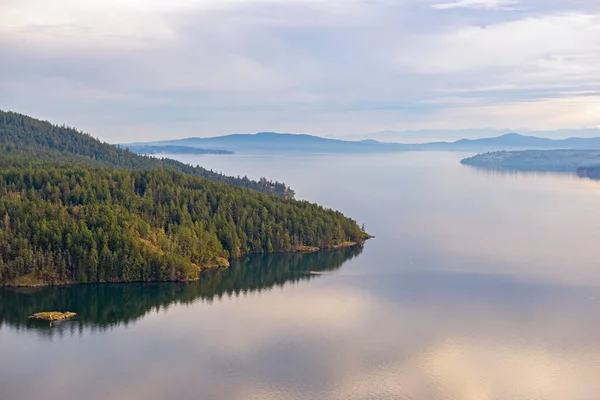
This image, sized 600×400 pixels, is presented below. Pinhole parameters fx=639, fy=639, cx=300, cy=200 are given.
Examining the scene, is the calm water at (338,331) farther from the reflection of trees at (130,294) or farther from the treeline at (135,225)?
the treeline at (135,225)

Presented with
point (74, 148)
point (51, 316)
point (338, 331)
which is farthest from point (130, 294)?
point (74, 148)

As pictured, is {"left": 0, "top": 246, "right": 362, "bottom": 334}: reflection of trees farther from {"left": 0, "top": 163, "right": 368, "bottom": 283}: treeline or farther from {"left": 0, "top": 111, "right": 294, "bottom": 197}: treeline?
{"left": 0, "top": 111, "right": 294, "bottom": 197}: treeline

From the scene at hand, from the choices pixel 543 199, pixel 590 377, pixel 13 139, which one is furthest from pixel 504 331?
pixel 13 139

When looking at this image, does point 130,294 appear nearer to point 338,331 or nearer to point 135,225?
point 135,225

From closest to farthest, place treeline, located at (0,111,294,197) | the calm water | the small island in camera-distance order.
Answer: the calm water < the small island < treeline, located at (0,111,294,197)

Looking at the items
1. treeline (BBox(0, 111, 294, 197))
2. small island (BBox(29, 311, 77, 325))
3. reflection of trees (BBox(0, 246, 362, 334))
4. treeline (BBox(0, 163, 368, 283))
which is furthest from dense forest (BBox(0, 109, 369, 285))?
treeline (BBox(0, 111, 294, 197))

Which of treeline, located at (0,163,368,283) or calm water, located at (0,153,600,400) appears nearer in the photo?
calm water, located at (0,153,600,400)

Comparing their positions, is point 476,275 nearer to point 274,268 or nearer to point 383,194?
point 274,268

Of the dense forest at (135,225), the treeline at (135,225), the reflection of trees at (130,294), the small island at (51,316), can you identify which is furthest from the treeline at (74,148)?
the small island at (51,316)
